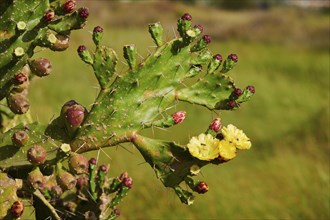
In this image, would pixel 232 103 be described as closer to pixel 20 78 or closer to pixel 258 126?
pixel 20 78

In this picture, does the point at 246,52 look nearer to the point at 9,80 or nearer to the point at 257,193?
the point at 257,193

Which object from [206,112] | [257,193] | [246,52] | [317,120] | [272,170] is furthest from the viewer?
[246,52]

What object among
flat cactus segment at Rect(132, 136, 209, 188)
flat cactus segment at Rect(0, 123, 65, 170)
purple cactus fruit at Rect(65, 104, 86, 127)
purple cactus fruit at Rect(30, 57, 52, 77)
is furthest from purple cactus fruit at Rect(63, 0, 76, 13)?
flat cactus segment at Rect(132, 136, 209, 188)

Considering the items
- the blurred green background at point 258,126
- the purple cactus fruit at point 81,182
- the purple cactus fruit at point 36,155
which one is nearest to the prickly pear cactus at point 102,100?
the purple cactus fruit at point 36,155

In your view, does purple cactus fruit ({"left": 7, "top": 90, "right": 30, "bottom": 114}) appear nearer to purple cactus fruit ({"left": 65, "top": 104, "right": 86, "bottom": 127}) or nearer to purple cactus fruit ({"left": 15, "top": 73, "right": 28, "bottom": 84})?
purple cactus fruit ({"left": 15, "top": 73, "right": 28, "bottom": 84})

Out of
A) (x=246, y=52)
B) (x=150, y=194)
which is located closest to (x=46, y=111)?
(x=150, y=194)
